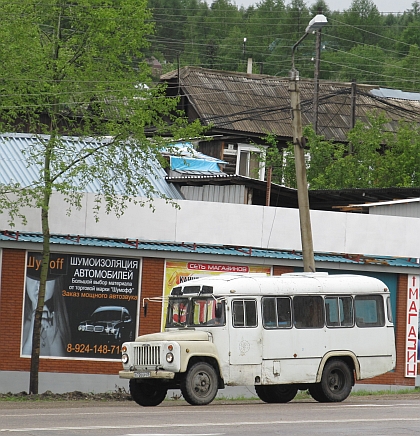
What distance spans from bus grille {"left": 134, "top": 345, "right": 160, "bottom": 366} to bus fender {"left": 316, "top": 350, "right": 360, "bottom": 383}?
3510mm

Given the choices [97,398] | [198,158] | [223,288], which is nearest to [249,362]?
[223,288]

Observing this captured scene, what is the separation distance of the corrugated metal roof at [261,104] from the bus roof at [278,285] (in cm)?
2633

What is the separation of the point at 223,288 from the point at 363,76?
2957 inches

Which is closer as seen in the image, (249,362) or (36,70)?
(249,362)

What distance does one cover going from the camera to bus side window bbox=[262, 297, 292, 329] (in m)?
19.0

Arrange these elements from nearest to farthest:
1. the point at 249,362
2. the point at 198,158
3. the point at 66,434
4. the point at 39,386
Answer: the point at 66,434, the point at 249,362, the point at 39,386, the point at 198,158

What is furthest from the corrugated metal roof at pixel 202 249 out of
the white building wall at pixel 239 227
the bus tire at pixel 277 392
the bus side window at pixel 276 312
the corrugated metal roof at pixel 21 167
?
the bus side window at pixel 276 312

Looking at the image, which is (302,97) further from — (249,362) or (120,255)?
(249,362)

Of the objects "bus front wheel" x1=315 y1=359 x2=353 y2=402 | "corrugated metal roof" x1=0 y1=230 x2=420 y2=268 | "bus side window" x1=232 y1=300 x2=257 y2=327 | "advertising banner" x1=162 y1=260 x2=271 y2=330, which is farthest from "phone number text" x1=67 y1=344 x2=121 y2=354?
"bus front wheel" x1=315 y1=359 x2=353 y2=402

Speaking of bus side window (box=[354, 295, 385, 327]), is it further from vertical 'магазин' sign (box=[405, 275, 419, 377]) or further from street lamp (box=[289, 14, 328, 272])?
vertical 'магазин' sign (box=[405, 275, 419, 377])

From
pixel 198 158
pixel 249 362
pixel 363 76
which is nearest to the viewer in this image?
pixel 249 362

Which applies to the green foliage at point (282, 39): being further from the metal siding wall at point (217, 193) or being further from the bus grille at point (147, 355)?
the bus grille at point (147, 355)

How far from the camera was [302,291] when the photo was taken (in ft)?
63.8

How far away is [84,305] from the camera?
23.3m
